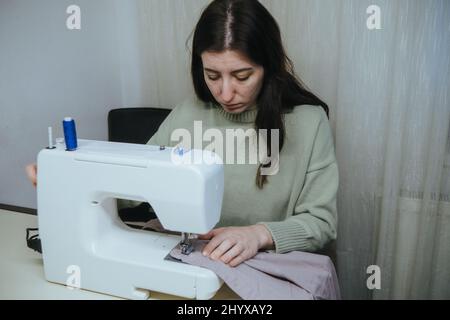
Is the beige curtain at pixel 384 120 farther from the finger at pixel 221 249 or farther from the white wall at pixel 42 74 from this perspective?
the finger at pixel 221 249

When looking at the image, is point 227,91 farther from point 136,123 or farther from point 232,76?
Result: point 136,123

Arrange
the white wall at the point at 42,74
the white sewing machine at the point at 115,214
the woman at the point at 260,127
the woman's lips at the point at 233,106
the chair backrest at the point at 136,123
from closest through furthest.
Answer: the white sewing machine at the point at 115,214, the woman at the point at 260,127, the woman's lips at the point at 233,106, the white wall at the point at 42,74, the chair backrest at the point at 136,123

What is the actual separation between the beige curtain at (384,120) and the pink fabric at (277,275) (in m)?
0.62

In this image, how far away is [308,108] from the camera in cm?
122

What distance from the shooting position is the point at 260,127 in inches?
46.3

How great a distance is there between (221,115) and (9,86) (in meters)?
0.78

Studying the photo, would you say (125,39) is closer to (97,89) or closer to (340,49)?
(97,89)

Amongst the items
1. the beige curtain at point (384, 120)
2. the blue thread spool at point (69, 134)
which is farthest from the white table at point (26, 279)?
the beige curtain at point (384, 120)

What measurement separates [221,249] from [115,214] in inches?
11.0

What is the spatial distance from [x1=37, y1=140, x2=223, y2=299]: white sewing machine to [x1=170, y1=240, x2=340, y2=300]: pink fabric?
0.03 m

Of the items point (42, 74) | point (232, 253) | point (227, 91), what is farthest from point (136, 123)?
point (232, 253)

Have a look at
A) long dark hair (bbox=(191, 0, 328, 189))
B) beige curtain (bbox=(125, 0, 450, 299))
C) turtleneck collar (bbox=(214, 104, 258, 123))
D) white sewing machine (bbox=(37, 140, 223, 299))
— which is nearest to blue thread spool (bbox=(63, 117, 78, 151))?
white sewing machine (bbox=(37, 140, 223, 299))

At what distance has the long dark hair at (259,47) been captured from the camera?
1023 millimetres

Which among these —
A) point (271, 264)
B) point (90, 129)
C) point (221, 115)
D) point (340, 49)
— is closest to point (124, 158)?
point (271, 264)
